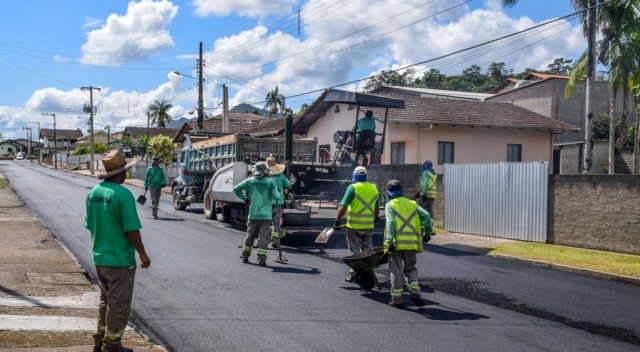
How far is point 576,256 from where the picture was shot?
12.6 meters

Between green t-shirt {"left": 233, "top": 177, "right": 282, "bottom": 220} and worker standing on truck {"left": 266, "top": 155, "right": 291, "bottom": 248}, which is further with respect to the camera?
worker standing on truck {"left": 266, "top": 155, "right": 291, "bottom": 248}

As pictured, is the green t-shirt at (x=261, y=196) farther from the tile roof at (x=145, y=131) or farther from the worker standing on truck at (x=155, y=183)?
the tile roof at (x=145, y=131)

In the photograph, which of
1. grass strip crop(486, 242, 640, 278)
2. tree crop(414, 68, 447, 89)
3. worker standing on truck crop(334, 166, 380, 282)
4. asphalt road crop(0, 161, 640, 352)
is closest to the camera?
asphalt road crop(0, 161, 640, 352)

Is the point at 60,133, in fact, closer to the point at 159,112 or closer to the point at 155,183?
the point at 159,112

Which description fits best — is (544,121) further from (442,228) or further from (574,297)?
(574,297)

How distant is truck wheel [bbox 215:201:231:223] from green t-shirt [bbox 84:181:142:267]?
40.3ft

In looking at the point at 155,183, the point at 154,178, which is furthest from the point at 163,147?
the point at 155,183

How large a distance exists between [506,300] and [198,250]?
634 cm

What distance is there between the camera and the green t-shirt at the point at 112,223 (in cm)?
548

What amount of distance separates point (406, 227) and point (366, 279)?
→ 1230mm

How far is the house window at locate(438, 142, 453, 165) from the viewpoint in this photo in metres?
27.6

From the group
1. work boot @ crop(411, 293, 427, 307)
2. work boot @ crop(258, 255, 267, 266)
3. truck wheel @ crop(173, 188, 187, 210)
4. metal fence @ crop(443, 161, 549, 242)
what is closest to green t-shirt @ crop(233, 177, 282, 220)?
work boot @ crop(258, 255, 267, 266)

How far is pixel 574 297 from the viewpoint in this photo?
9.09 meters

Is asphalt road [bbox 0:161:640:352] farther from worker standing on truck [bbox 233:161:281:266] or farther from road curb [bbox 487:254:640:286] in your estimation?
worker standing on truck [bbox 233:161:281:266]
